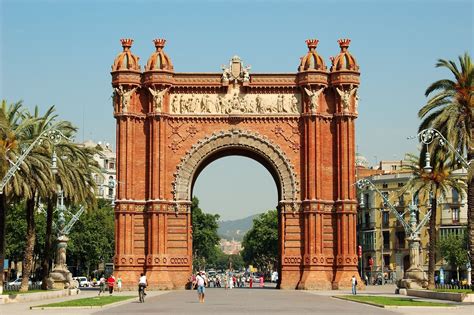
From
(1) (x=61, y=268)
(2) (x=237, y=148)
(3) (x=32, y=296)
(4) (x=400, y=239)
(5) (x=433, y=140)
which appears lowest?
(3) (x=32, y=296)

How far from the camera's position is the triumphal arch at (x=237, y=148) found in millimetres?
67625

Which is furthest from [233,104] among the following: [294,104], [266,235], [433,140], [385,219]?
[266,235]

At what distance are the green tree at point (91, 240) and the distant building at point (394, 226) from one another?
96.6ft

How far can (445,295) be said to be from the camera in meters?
48.7

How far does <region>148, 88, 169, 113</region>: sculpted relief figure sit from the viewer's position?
68312 mm

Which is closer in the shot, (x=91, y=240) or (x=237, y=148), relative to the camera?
(x=237, y=148)

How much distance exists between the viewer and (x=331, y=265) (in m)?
68.1

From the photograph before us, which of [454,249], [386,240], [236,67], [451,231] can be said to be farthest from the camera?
[386,240]

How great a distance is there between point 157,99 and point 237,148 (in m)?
7.10

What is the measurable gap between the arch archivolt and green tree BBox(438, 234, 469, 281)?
130ft

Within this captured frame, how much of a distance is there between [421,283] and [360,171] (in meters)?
71.7

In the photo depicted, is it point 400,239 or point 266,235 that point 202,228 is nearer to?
point 266,235

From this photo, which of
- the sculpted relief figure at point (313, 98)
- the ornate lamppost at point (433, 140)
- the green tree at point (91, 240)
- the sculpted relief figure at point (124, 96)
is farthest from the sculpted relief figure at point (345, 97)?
the green tree at point (91, 240)

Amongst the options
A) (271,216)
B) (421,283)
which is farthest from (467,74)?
(271,216)
